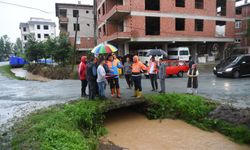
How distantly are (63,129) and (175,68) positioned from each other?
12.8m

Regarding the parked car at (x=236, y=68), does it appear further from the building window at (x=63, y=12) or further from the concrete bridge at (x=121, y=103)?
the building window at (x=63, y=12)

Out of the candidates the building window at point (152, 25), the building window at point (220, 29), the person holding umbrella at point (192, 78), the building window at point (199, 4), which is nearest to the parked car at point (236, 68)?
the person holding umbrella at point (192, 78)

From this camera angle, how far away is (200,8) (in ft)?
87.1

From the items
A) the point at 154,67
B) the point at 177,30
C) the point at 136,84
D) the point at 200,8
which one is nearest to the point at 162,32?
the point at 177,30

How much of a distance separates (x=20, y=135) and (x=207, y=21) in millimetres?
26760

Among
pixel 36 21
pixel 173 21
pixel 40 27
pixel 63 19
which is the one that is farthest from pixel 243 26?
pixel 36 21

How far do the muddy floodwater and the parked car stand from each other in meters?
8.66

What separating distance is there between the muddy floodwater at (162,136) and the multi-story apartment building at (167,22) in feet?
47.4

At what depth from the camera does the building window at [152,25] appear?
23727 mm

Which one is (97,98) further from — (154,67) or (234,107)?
(234,107)

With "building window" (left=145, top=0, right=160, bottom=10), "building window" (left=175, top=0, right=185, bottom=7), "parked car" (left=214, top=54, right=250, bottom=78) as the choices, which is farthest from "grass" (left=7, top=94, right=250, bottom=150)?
"building window" (left=175, top=0, right=185, bottom=7)

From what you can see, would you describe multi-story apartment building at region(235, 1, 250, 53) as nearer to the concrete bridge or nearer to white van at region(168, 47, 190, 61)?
white van at region(168, 47, 190, 61)

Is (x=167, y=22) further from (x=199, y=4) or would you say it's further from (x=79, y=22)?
(x=79, y=22)

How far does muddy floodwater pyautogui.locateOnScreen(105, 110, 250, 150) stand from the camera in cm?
646
